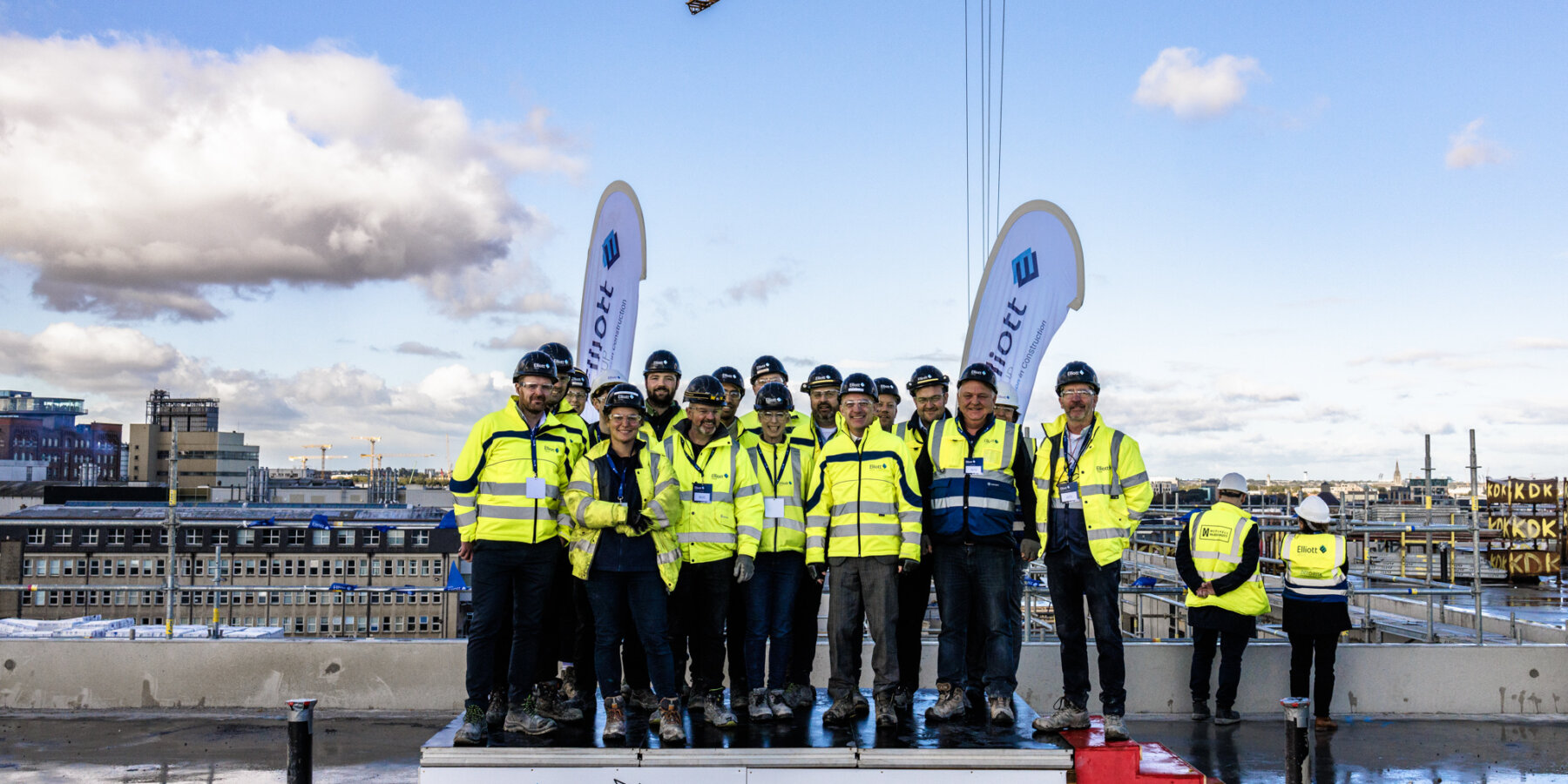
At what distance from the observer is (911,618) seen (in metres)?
6.84

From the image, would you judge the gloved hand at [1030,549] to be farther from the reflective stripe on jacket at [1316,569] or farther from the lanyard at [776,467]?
the reflective stripe on jacket at [1316,569]

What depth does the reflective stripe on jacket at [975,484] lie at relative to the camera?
6.11 m

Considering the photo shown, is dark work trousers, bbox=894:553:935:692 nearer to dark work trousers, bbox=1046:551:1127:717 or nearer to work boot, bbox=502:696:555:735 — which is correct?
dark work trousers, bbox=1046:551:1127:717

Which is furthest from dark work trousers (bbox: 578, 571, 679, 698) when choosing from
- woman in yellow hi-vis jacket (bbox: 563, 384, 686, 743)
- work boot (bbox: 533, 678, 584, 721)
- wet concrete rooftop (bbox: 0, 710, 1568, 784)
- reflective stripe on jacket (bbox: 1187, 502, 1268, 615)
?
reflective stripe on jacket (bbox: 1187, 502, 1268, 615)

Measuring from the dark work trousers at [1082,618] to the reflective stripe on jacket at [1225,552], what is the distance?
95.2 inches

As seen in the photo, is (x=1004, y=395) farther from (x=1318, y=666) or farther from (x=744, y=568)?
(x=1318, y=666)

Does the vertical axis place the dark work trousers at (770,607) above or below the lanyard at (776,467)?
below

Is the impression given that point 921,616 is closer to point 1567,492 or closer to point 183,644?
point 183,644

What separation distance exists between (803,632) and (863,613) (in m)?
0.51

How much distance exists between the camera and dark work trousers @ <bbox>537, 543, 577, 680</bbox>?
6234mm

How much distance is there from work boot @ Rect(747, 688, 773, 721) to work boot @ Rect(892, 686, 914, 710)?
0.76m

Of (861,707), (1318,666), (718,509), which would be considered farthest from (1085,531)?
(1318,666)

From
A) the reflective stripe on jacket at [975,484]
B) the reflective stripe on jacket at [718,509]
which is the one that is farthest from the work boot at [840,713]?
the reflective stripe on jacket at [975,484]

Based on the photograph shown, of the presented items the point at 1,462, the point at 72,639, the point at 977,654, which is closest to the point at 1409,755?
the point at 977,654
